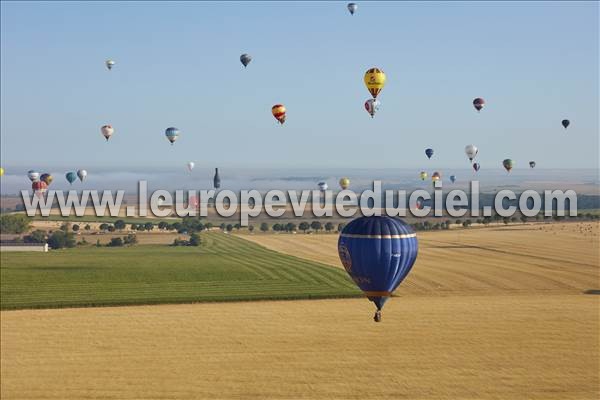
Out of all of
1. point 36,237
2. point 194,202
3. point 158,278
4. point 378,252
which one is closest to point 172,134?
point 36,237

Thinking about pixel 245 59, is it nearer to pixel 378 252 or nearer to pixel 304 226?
pixel 304 226

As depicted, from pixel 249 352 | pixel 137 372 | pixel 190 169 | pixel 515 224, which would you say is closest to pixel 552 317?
pixel 249 352

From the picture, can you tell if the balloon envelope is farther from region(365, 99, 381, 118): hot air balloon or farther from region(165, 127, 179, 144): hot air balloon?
region(165, 127, 179, 144): hot air balloon

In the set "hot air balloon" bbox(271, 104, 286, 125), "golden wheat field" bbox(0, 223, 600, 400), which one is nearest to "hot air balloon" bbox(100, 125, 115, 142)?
"hot air balloon" bbox(271, 104, 286, 125)

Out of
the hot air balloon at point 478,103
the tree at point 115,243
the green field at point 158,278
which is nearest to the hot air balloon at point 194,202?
the tree at point 115,243

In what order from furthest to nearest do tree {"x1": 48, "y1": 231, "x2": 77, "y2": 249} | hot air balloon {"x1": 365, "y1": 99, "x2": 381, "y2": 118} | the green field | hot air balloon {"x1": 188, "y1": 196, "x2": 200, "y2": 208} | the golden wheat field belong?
1. hot air balloon {"x1": 188, "y1": 196, "x2": 200, "y2": 208}
2. tree {"x1": 48, "y1": 231, "x2": 77, "y2": 249}
3. hot air balloon {"x1": 365, "y1": 99, "x2": 381, "y2": 118}
4. the green field
5. the golden wheat field

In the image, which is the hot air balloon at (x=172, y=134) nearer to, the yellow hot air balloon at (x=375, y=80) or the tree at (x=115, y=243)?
the tree at (x=115, y=243)
